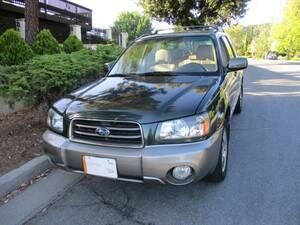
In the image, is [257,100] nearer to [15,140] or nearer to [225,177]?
[225,177]

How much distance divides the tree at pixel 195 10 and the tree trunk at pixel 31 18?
38.4 feet

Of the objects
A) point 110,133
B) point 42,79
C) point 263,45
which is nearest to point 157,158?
point 110,133

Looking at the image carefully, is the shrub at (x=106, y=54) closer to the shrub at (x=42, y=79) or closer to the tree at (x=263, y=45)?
the shrub at (x=42, y=79)

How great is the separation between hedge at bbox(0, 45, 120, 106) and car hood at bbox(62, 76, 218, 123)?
1.23m

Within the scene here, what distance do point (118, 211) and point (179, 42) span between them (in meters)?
2.59

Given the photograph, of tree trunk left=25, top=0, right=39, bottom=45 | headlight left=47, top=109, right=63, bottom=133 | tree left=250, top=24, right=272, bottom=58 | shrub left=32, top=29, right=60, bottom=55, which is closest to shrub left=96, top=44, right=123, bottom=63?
Result: shrub left=32, top=29, right=60, bottom=55

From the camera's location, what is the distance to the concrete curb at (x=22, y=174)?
377 centimetres

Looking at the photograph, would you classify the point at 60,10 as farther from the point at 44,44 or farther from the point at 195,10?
the point at 44,44

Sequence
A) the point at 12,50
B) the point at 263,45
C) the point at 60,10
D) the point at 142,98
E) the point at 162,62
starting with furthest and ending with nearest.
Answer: the point at 263,45 → the point at 60,10 → the point at 12,50 → the point at 162,62 → the point at 142,98

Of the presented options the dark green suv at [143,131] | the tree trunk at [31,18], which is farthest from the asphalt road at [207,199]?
the tree trunk at [31,18]

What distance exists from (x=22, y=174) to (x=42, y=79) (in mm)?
1659

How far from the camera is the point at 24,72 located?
17.5ft

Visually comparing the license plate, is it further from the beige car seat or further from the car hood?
the beige car seat

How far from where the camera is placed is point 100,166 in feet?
10.5
